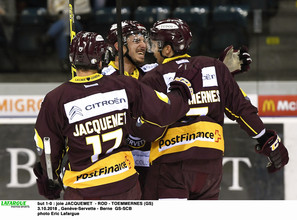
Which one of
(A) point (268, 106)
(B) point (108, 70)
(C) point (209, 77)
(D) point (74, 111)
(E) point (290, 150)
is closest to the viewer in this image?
(D) point (74, 111)

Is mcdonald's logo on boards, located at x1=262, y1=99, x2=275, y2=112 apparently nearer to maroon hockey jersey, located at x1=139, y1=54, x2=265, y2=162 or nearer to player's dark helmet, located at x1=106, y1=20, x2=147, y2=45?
player's dark helmet, located at x1=106, y1=20, x2=147, y2=45

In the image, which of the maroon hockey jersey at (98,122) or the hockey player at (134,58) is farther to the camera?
the hockey player at (134,58)

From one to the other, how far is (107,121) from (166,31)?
661 mm

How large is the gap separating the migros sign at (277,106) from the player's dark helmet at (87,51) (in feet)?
8.03

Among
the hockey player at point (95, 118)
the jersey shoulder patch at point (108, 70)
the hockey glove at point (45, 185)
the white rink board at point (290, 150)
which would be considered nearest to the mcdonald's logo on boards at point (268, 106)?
the white rink board at point (290, 150)

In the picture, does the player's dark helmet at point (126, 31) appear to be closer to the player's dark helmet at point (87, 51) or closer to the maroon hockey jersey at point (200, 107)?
the maroon hockey jersey at point (200, 107)

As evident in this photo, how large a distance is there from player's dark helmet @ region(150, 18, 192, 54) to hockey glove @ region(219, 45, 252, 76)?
30 cm

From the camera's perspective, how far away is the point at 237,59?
363cm

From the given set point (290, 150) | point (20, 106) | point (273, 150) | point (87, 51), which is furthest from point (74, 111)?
point (290, 150)

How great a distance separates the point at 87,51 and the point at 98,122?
12.3 inches

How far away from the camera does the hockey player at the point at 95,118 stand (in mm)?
2996

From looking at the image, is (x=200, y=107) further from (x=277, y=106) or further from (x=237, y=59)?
(x=277, y=106)

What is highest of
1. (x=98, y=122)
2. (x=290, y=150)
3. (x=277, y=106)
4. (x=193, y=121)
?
(x=98, y=122)

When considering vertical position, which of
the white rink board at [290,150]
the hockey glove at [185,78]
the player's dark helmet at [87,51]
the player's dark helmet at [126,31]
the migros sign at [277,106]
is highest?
the player's dark helmet at [87,51]
